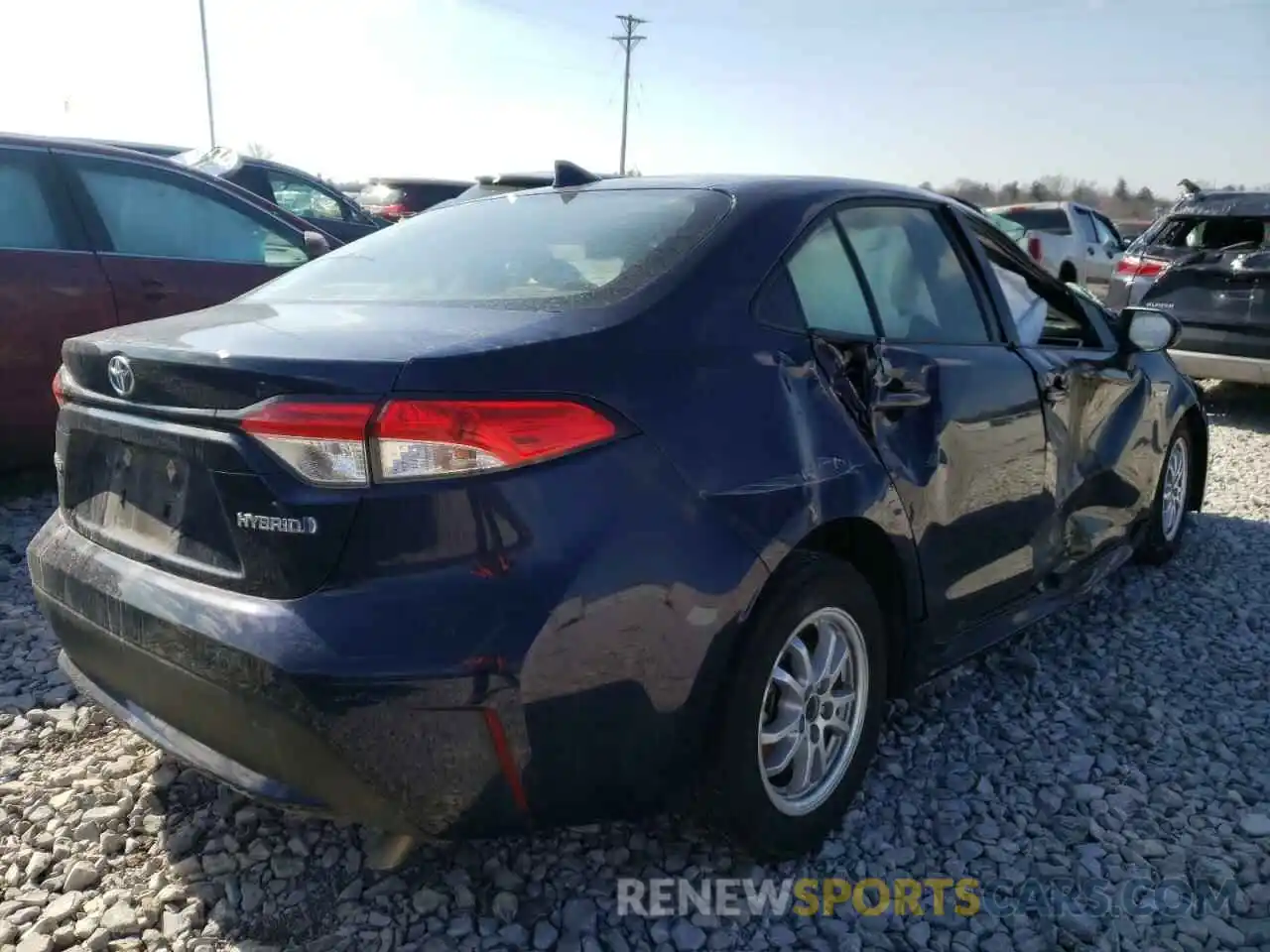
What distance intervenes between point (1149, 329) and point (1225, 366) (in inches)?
163

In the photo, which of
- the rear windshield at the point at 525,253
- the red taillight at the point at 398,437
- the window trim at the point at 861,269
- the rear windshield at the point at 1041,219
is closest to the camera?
the red taillight at the point at 398,437

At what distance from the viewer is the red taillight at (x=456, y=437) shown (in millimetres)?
1788

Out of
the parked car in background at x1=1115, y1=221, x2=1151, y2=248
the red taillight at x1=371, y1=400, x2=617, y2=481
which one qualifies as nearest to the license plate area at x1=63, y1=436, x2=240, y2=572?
the red taillight at x1=371, y1=400, x2=617, y2=481

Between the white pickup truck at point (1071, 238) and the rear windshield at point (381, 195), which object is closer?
the rear windshield at point (381, 195)

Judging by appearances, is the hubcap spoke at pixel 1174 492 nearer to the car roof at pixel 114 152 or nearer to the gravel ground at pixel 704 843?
the gravel ground at pixel 704 843

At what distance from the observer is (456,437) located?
180cm

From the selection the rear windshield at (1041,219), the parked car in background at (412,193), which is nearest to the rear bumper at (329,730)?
the parked car in background at (412,193)

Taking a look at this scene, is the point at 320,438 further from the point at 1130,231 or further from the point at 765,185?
the point at 1130,231

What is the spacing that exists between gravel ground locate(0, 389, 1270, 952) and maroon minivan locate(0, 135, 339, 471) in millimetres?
1380

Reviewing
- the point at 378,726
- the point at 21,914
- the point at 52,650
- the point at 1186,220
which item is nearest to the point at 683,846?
the point at 378,726

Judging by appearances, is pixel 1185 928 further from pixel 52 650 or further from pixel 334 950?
pixel 52 650

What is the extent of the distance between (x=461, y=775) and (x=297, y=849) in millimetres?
810

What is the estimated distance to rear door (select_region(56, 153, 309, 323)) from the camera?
15.3 feet

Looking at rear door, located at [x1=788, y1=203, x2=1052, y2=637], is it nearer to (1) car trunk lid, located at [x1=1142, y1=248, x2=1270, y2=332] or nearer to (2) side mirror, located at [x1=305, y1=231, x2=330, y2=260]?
(2) side mirror, located at [x1=305, y1=231, x2=330, y2=260]
